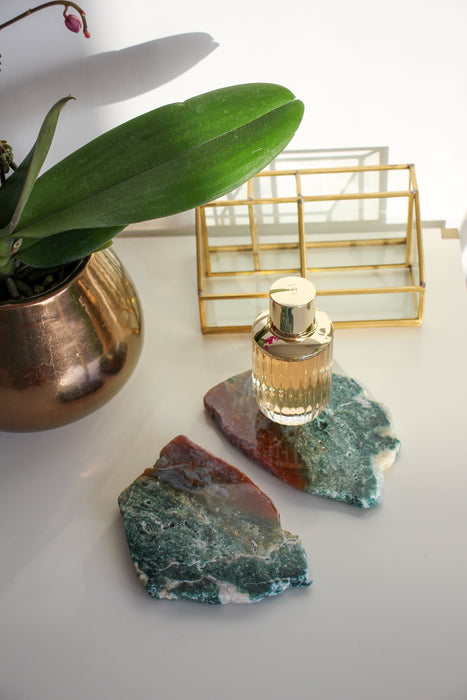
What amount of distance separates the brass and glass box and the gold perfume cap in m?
0.16

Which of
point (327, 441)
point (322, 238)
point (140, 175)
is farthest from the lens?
point (322, 238)

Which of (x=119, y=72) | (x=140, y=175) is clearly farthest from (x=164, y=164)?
(x=119, y=72)

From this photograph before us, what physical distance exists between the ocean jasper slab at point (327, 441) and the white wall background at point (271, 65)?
30 cm

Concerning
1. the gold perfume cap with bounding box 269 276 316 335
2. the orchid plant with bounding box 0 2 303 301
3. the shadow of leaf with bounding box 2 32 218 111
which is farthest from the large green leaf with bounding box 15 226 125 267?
the shadow of leaf with bounding box 2 32 218 111

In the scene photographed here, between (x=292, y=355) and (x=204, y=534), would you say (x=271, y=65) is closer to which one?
(x=292, y=355)

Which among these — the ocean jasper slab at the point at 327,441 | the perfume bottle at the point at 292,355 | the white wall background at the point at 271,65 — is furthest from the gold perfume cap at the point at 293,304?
the white wall background at the point at 271,65

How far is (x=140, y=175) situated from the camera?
51cm

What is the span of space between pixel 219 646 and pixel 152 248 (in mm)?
467

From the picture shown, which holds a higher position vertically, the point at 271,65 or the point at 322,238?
the point at 271,65

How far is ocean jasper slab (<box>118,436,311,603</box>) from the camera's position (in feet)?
1.74

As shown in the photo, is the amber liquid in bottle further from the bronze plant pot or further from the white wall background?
the white wall background

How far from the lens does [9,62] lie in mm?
697

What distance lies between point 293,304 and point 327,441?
0.15 metres

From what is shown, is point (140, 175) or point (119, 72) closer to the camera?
point (140, 175)
